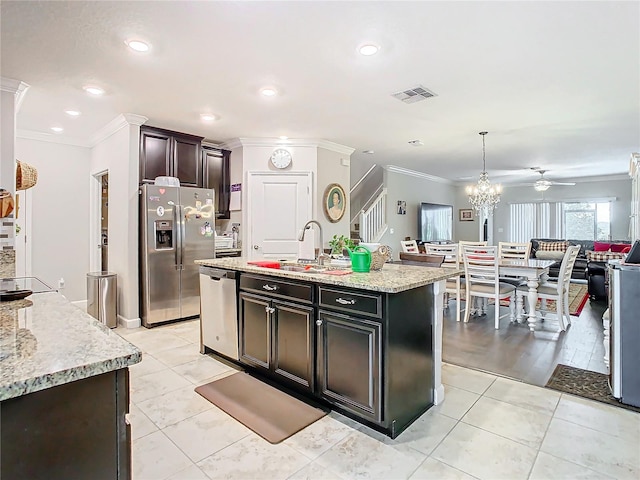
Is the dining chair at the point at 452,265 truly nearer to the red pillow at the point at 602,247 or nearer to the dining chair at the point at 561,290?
the dining chair at the point at 561,290

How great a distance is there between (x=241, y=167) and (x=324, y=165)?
4.16ft

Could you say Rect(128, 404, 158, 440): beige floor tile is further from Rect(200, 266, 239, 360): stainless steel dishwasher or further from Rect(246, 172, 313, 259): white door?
Rect(246, 172, 313, 259): white door

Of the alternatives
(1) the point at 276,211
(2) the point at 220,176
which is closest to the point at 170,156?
(2) the point at 220,176

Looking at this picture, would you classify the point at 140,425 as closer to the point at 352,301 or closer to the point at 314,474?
the point at 314,474

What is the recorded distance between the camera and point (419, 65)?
2857 millimetres

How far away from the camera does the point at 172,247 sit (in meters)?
4.54

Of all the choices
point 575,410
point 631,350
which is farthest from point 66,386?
point 631,350

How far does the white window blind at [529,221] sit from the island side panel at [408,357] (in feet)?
32.0

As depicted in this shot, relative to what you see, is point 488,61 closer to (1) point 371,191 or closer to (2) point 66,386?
(2) point 66,386

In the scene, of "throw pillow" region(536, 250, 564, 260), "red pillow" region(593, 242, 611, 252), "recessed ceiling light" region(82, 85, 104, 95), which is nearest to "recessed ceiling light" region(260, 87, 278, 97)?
"recessed ceiling light" region(82, 85, 104, 95)

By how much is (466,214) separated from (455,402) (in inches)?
372

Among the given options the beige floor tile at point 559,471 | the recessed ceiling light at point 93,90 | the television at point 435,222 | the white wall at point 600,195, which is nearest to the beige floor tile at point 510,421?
the beige floor tile at point 559,471

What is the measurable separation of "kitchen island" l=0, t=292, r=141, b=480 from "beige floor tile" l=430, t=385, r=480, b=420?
2.04 m

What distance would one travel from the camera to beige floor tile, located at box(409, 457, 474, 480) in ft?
5.77
